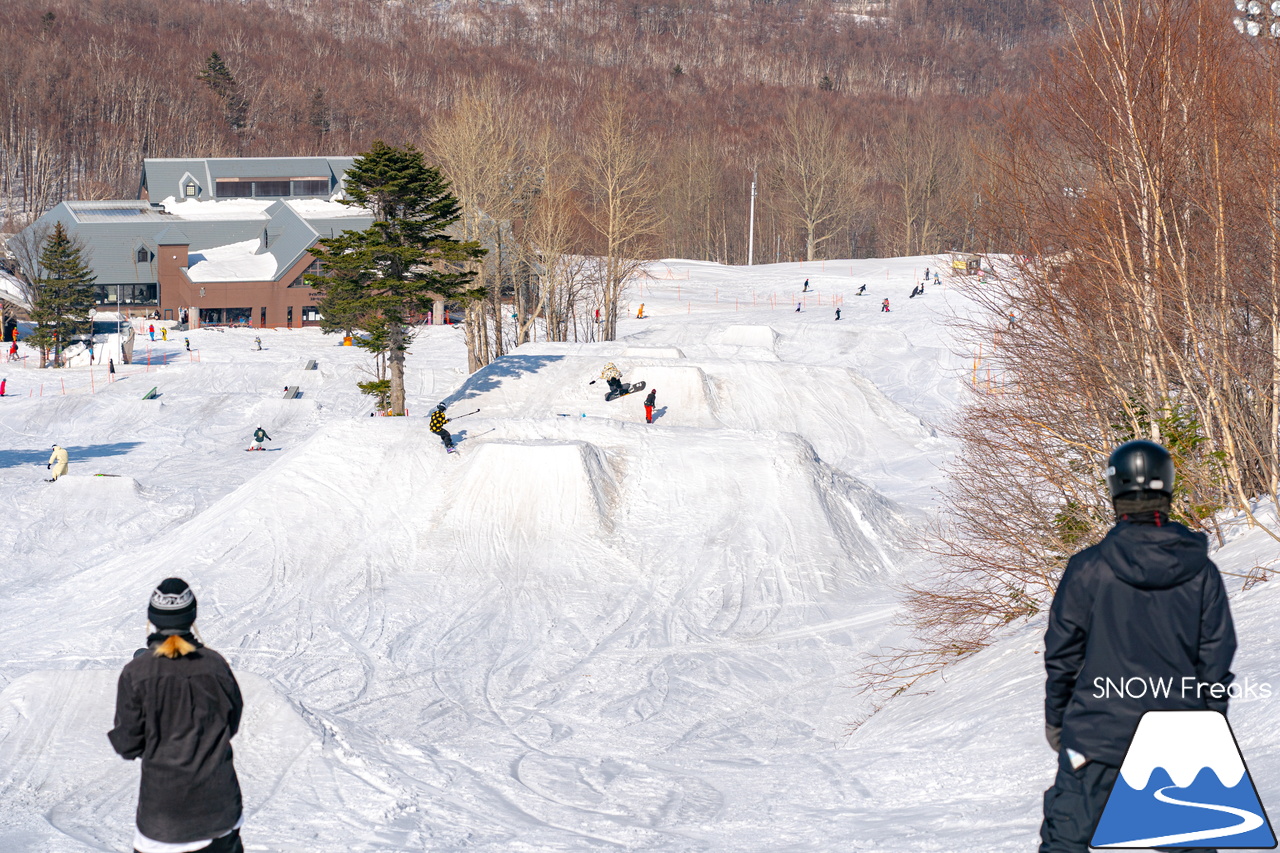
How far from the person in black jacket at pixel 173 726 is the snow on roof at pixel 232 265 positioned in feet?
207

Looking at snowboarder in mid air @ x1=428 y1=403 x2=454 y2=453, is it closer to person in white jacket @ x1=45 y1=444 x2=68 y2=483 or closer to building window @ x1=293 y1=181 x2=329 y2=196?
person in white jacket @ x1=45 y1=444 x2=68 y2=483

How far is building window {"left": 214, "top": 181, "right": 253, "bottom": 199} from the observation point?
78.2 metres

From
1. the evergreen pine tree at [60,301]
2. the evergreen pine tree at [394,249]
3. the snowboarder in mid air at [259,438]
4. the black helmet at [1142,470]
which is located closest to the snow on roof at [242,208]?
the evergreen pine tree at [60,301]

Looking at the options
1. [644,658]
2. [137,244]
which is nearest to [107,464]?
[644,658]

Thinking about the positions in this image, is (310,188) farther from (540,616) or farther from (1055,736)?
(1055,736)

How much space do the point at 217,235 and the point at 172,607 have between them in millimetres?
71301

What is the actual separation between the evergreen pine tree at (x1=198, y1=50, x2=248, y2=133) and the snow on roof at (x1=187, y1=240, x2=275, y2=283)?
61917mm

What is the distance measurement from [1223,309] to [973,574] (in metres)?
9.15

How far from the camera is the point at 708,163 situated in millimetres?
98062

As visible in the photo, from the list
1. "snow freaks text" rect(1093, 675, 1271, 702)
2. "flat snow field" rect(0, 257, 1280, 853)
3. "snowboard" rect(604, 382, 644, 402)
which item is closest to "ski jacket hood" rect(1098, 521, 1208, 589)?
"snow freaks text" rect(1093, 675, 1271, 702)

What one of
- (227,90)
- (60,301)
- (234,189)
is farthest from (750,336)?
(227,90)

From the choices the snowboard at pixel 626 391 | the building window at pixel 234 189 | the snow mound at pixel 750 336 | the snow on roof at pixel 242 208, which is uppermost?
the building window at pixel 234 189

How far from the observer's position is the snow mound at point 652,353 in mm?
36312

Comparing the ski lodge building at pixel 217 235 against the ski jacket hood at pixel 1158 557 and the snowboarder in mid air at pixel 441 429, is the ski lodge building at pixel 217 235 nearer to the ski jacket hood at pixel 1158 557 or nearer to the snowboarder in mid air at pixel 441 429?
the snowboarder in mid air at pixel 441 429
